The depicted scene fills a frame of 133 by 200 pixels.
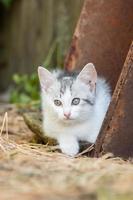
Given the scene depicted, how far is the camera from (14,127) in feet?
14.6

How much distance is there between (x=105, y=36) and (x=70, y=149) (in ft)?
3.20

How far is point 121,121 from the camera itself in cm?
329

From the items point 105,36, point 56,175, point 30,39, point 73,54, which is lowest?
point 56,175

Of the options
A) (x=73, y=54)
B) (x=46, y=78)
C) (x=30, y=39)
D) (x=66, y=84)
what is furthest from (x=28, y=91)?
(x=66, y=84)

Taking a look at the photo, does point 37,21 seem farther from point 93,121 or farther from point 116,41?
point 93,121

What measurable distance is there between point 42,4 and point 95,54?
2662mm

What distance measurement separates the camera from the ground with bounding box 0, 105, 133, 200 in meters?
2.44

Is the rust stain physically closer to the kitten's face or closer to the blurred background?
the kitten's face

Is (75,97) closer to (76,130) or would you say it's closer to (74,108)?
(74,108)

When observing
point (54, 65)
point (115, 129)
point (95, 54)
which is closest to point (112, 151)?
point (115, 129)

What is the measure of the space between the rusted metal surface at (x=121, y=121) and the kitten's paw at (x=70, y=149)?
16 centimetres

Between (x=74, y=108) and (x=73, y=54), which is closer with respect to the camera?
(x=74, y=108)

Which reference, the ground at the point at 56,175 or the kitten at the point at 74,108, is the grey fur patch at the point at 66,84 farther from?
the ground at the point at 56,175

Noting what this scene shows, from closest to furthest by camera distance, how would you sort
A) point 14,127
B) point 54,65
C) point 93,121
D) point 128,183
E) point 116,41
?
point 128,183 < point 93,121 < point 116,41 < point 14,127 < point 54,65
